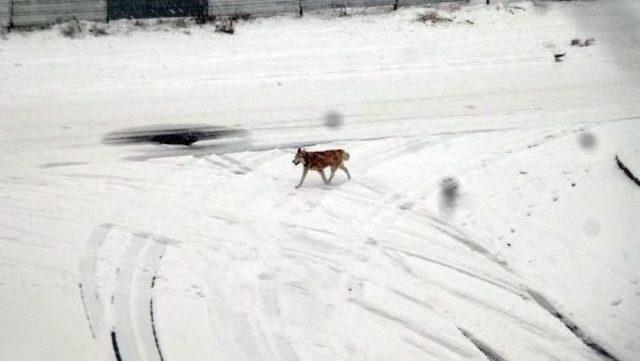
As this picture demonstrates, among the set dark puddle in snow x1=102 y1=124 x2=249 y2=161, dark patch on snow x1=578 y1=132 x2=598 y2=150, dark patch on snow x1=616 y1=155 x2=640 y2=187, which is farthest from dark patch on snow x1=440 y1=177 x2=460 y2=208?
dark puddle in snow x1=102 y1=124 x2=249 y2=161

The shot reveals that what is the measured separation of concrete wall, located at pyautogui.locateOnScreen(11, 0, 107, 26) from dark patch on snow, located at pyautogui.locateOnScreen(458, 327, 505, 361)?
48.6ft

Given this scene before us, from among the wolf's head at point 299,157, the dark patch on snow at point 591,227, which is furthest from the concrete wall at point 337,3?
the dark patch on snow at point 591,227

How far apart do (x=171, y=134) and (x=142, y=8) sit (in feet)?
25.5

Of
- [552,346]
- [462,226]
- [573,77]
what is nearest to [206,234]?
[462,226]

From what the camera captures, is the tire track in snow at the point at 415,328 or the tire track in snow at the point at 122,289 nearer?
the tire track in snow at the point at 415,328

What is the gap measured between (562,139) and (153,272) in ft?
25.2

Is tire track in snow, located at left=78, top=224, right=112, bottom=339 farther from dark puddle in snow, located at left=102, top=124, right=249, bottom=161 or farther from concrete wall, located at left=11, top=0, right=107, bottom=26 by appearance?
concrete wall, located at left=11, top=0, right=107, bottom=26

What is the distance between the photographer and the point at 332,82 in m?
14.6

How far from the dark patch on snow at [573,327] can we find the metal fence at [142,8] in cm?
1349

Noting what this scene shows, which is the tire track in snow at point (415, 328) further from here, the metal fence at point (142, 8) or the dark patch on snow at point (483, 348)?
the metal fence at point (142, 8)

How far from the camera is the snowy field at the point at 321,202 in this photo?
6.82 metres

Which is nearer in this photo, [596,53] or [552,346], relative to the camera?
[552,346]

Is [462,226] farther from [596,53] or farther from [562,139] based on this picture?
[596,53]

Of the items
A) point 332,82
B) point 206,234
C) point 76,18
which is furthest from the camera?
point 76,18
